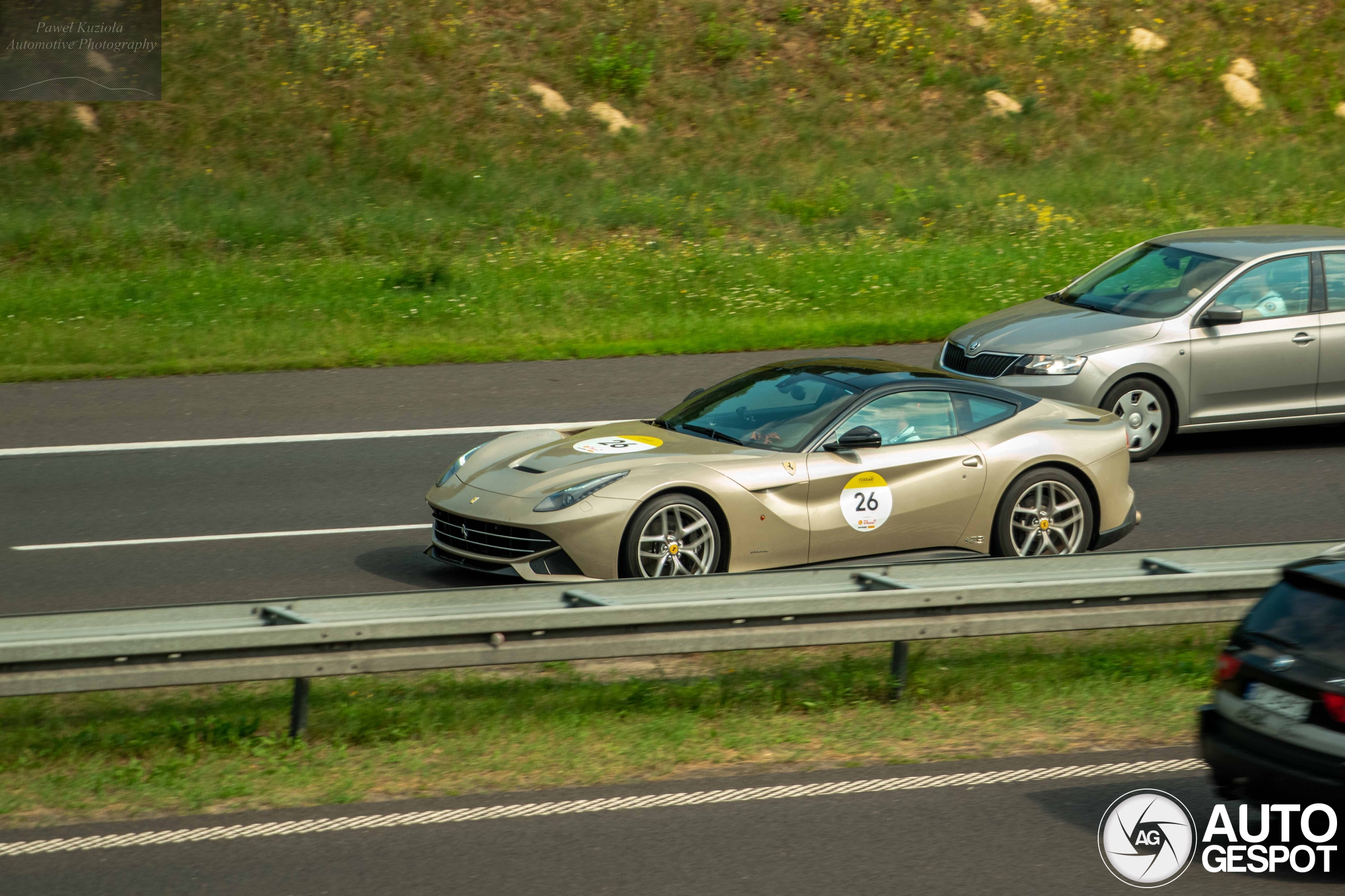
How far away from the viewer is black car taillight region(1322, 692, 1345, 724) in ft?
15.5

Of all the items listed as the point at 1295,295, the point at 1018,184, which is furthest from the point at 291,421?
the point at 1018,184

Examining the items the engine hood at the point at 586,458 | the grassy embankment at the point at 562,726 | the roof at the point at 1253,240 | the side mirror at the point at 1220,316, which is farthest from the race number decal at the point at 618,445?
the roof at the point at 1253,240

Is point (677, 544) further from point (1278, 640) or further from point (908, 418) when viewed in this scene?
point (1278, 640)

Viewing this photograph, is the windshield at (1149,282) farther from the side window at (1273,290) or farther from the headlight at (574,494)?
the headlight at (574,494)

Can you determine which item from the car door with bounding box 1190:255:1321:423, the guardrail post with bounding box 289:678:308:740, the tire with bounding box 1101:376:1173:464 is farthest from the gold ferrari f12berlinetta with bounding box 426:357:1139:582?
the car door with bounding box 1190:255:1321:423

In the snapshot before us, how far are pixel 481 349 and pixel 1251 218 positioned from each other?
1382cm

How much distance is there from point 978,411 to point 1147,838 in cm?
434

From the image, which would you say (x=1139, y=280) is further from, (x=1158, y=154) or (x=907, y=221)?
(x=1158, y=154)

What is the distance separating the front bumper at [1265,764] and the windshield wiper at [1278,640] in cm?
31

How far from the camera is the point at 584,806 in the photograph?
587 cm

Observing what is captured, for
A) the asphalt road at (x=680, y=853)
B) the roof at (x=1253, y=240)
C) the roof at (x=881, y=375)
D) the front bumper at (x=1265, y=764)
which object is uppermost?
the roof at (x=1253, y=240)

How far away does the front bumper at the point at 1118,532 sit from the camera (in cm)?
962

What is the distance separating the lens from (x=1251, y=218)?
23609mm

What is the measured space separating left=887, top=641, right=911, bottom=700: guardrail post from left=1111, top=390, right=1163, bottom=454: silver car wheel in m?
6.00
